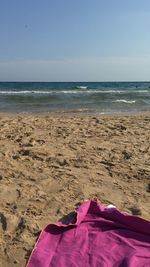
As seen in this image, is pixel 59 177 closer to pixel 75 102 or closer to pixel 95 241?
pixel 95 241

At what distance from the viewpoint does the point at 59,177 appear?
499 centimetres

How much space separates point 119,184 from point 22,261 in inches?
75.7

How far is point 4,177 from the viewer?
498cm

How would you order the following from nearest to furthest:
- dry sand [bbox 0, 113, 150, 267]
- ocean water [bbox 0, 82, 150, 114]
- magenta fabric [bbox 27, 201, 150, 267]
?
magenta fabric [bbox 27, 201, 150, 267], dry sand [bbox 0, 113, 150, 267], ocean water [bbox 0, 82, 150, 114]

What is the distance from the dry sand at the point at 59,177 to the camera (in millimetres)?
3773

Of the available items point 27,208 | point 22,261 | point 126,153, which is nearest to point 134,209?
point 27,208

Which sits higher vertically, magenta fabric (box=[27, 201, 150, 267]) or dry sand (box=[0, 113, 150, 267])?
dry sand (box=[0, 113, 150, 267])

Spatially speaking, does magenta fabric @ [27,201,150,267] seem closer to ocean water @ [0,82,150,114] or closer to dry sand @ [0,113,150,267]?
dry sand @ [0,113,150,267]

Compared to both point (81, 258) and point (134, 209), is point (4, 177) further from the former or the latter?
point (81, 258)

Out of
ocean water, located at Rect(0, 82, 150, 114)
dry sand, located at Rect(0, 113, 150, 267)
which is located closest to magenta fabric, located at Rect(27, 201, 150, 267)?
dry sand, located at Rect(0, 113, 150, 267)

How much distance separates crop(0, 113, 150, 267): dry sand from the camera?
12.4ft

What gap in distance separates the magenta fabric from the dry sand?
164mm

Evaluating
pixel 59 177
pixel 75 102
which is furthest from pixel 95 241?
pixel 75 102

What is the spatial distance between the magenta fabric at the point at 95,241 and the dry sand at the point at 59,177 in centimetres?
16
